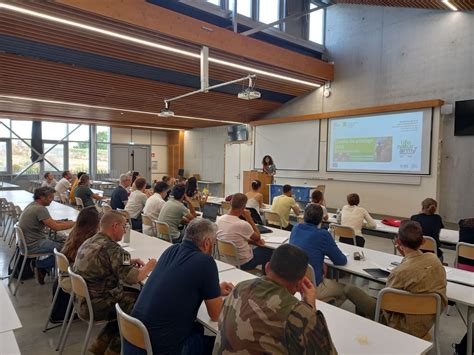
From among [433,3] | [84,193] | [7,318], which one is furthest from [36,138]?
[433,3]

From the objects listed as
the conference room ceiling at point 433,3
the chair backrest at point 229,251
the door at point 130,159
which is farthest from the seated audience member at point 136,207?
the door at point 130,159

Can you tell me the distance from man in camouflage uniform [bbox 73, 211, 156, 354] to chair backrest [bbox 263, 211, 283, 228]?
3.31 m

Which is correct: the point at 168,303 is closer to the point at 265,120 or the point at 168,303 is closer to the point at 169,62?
the point at 169,62

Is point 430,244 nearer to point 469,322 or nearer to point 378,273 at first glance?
point 378,273

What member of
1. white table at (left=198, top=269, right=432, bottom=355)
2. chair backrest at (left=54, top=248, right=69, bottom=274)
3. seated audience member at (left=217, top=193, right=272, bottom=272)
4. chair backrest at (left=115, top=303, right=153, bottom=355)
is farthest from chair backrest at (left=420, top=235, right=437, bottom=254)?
chair backrest at (left=54, top=248, right=69, bottom=274)

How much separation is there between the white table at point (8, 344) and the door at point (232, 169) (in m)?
11.6

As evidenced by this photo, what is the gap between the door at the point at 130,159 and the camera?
637 inches

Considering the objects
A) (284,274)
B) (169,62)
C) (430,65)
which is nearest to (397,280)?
(284,274)

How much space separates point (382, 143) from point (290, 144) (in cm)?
306

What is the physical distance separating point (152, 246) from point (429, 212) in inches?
135

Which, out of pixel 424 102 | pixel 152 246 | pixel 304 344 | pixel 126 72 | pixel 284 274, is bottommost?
pixel 152 246

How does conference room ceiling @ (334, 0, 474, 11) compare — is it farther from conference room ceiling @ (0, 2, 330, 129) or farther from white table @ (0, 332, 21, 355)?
white table @ (0, 332, 21, 355)

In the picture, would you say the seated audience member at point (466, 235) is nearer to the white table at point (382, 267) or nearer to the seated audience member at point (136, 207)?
the white table at point (382, 267)

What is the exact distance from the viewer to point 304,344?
→ 1190mm
